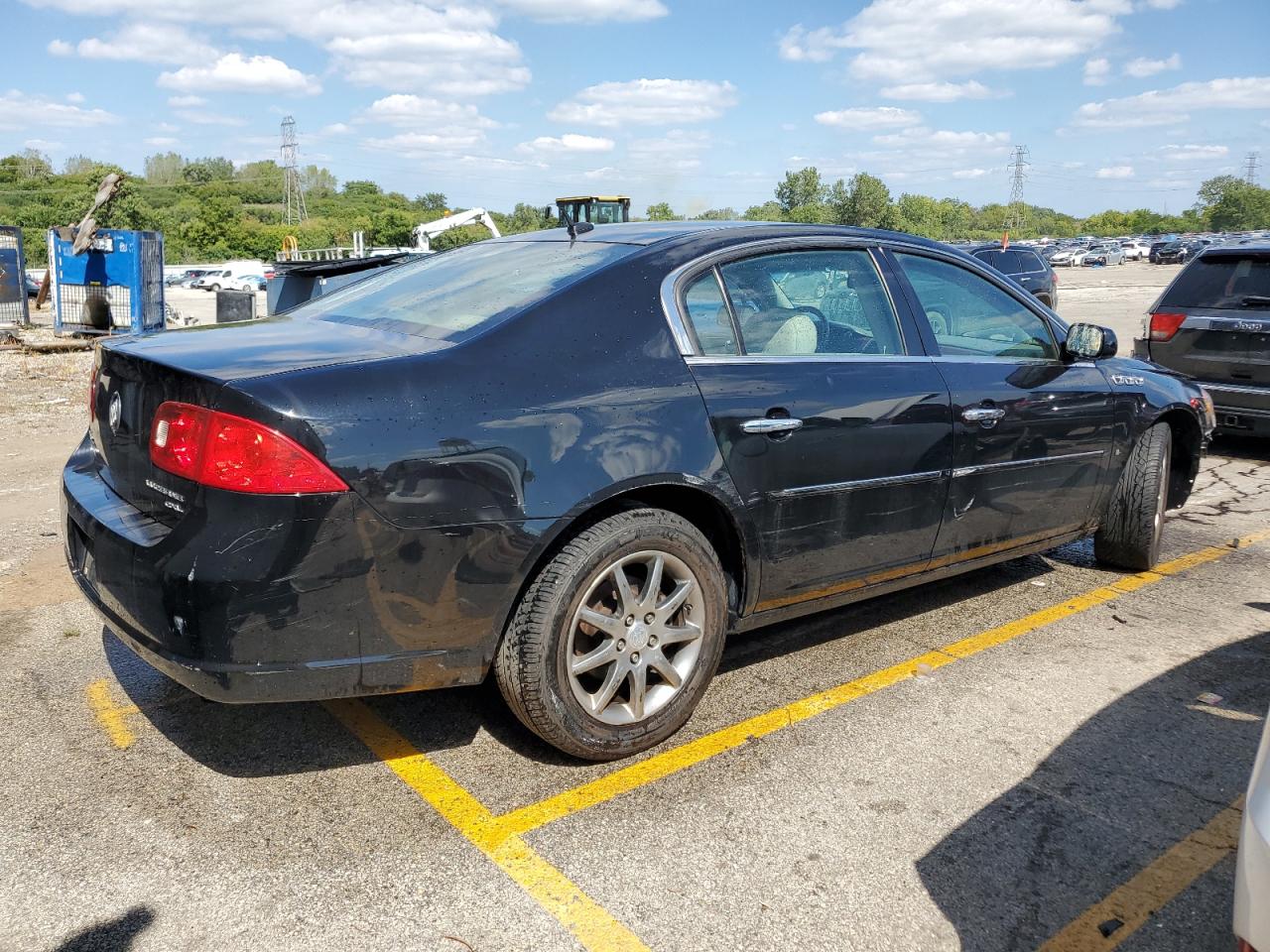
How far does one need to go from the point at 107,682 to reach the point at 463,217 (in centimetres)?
2914

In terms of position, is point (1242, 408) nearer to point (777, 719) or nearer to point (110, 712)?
point (777, 719)

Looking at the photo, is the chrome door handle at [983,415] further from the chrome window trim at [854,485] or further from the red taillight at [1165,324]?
the red taillight at [1165,324]

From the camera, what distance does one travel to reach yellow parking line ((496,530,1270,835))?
3.00 meters

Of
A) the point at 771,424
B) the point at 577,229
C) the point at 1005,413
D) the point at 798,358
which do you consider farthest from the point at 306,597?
the point at 1005,413

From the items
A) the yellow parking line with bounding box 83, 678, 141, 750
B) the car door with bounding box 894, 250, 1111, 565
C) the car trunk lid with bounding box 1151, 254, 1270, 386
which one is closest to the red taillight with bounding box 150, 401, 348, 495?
the yellow parking line with bounding box 83, 678, 141, 750

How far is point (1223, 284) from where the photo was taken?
8.09 meters

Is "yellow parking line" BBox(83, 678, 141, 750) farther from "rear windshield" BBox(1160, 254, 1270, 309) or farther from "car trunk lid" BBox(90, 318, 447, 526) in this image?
"rear windshield" BBox(1160, 254, 1270, 309)

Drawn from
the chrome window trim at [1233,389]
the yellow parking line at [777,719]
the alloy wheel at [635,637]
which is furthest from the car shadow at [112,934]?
the chrome window trim at [1233,389]

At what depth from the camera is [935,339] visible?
13.4 feet

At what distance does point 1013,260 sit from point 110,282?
15307 millimetres

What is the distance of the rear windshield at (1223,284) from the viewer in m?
7.87

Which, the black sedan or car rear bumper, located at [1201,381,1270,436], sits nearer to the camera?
the black sedan

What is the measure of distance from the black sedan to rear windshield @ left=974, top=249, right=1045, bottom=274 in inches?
589

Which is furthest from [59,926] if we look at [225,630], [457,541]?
[457,541]
